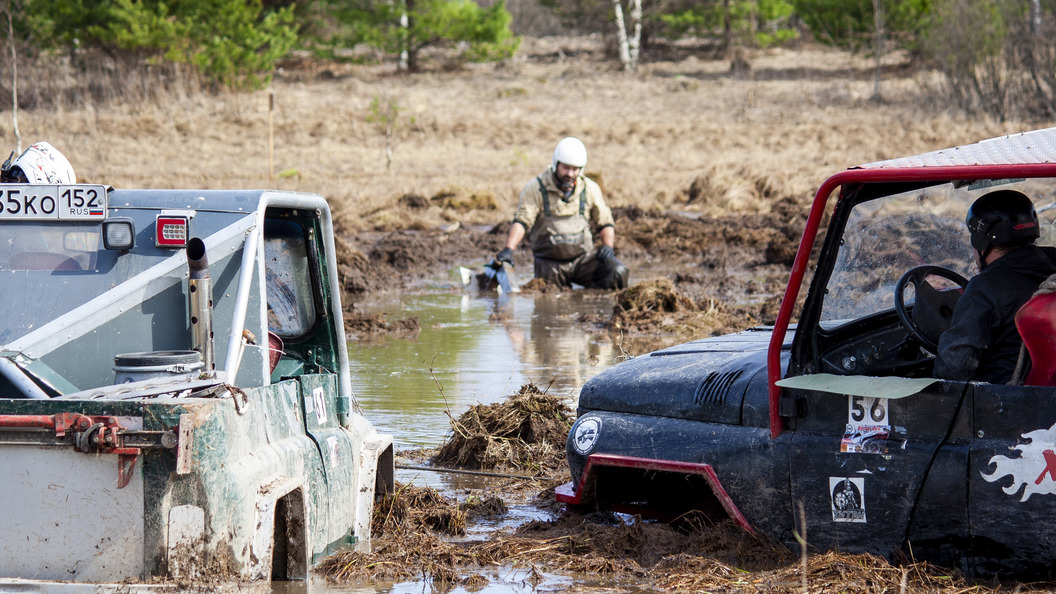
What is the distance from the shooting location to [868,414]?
4254 mm

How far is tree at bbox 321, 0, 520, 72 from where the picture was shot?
Result: 1700 inches

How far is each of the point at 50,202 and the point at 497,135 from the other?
2768 centimetres

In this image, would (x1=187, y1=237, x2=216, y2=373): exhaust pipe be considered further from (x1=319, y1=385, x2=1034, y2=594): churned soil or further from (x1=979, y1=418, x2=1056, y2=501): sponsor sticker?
(x1=979, y1=418, x2=1056, y2=501): sponsor sticker

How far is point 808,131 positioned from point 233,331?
1137 inches

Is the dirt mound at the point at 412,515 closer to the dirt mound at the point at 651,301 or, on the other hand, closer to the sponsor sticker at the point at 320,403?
the sponsor sticker at the point at 320,403

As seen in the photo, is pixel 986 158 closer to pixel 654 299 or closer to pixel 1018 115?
pixel 654 299

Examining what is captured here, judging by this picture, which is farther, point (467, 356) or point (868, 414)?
point (467, 356)

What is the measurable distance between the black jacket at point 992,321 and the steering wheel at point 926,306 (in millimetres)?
230

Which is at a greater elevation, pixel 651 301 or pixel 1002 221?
pixel 1002 221

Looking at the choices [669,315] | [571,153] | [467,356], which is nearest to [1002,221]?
[467,356]

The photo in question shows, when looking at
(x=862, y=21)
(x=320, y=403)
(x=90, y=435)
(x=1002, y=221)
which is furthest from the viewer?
(x=862, y=21)

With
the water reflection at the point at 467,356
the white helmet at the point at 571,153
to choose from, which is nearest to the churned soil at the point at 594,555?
the water reflection at the point at 467,356

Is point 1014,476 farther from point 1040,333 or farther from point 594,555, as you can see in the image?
point 594,555

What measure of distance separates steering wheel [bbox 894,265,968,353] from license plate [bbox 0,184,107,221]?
3.02m
